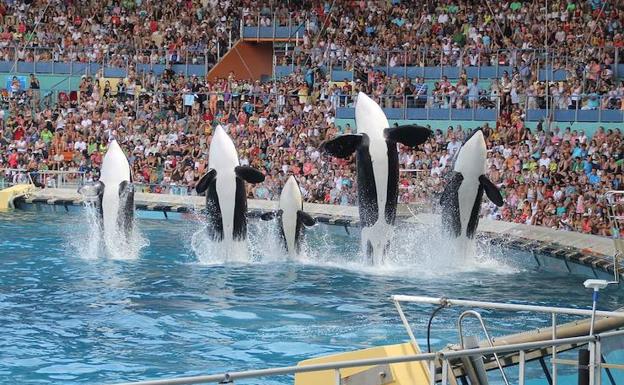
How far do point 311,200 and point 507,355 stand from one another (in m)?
17.9

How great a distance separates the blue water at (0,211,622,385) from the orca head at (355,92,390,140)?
6.83 ft

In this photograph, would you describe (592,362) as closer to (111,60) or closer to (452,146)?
(452,146)

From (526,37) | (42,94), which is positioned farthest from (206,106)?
(526,37)

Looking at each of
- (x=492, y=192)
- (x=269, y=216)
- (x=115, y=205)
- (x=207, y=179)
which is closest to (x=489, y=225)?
(x=492, y=192)

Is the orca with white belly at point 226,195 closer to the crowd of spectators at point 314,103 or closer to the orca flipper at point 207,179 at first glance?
the orca flipper at point 207,179

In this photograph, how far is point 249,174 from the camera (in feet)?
57.4

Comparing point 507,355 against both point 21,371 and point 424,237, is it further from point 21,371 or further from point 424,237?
point 424,237

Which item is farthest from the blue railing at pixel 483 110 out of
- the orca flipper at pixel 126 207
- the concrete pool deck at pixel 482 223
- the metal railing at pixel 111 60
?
the orca flipper at pixel 126 207

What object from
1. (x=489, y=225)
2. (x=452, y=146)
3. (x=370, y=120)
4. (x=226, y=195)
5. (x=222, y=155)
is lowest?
(x=489, y=225)

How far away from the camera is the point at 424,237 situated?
1920cm

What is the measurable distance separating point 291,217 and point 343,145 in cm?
268

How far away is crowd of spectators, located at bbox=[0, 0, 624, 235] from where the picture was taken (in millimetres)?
23234

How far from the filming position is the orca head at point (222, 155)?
18.0 metres

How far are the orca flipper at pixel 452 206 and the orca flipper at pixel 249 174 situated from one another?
9.11ft
